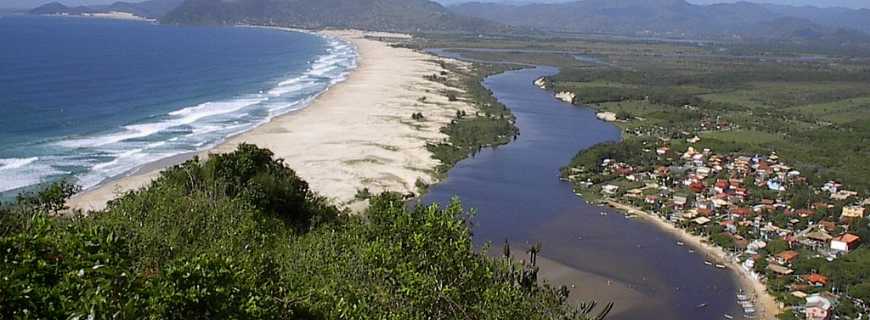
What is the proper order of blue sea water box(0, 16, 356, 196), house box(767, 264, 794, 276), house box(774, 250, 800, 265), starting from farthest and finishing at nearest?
blue sea water box(0, 16, 356, 196)
house box(774, 250, 800, 265)
house box(767, 264, 794, 276)

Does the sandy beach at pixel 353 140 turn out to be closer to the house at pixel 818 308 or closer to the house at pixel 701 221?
the house at pixel 701 221

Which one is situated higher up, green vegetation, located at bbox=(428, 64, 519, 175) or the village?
green vegetation, located at bbox=(428, 64, 519, 175)

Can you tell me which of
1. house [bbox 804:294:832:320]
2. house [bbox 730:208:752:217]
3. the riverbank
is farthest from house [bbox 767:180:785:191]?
house [bbox 804:294:832:320]

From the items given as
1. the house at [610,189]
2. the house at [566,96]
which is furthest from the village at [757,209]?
the house at [566,96]

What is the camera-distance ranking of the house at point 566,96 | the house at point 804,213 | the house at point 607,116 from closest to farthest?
the house at point 804,213 → the house at point 607,116 → the house at point 566,96

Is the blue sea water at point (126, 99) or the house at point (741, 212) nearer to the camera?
the house at point (741, 212)

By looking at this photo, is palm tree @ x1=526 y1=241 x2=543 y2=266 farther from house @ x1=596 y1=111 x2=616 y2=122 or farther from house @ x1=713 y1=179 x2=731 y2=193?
house @ x1=596 y1=111 x2=616 y2=122

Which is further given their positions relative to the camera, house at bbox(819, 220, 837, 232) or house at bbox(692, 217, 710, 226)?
house at bbox(692, 217, 710, 226)
